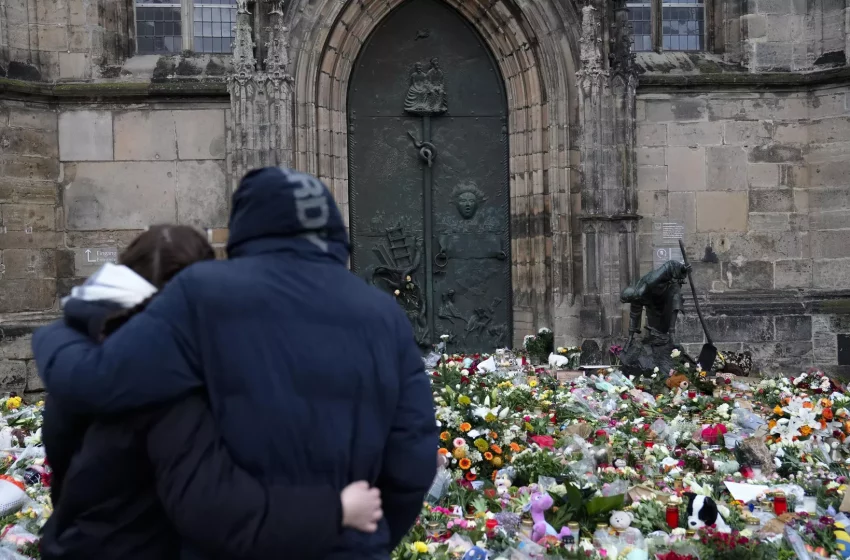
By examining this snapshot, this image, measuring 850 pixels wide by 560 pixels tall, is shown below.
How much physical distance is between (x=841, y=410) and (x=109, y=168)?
767 cm

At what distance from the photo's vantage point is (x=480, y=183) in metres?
11.3

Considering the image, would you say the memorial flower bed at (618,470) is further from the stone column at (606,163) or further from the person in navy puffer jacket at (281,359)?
the person in navy puffer jacket at (281,359)

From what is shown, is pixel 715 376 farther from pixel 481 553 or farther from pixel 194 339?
pixel 194 339

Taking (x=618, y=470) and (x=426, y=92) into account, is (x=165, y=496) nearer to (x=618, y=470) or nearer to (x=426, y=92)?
(x=618, y=470)

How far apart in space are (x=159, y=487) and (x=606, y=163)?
8727 millimetres

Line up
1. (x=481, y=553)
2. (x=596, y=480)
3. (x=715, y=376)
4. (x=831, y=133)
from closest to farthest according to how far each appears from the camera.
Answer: (x=481, y=553) → (x=596, y=480) → (x=715, y=376) → (x=831, y=133)

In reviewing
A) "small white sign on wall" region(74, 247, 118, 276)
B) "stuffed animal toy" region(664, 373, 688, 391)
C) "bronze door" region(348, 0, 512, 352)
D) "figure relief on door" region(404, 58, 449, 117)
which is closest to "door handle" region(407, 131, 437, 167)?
"bronze door" region(348, 0, 512, 352)

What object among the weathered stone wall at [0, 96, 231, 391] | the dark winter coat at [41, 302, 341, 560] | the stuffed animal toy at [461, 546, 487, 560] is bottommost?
the stuffed animal toy at [461, 546, 487, 560]

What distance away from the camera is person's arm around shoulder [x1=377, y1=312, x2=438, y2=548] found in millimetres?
2254

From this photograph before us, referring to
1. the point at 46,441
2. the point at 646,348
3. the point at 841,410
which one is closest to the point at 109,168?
the point at 646,348

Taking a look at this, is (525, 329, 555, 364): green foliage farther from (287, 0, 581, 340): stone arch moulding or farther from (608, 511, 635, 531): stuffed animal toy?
(608, 511, 635, 531): stuffed animal toy

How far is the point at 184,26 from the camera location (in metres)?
11.0

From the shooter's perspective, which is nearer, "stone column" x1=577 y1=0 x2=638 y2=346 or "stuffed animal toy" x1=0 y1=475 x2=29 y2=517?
"stuffed animal toy" x1=0 y1=475 x2=29 y2=517

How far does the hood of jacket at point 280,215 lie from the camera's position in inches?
86.0
